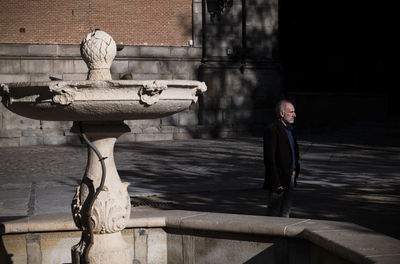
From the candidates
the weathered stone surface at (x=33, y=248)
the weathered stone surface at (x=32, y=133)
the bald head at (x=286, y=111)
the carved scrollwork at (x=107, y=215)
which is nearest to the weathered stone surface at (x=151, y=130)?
the weathered stone surface at (x=32, y=133)

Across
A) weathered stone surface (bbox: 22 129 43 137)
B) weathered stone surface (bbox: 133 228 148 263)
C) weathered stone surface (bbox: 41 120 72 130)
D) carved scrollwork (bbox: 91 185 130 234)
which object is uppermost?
carved scrollwork (bbox: 91 185 130 234)

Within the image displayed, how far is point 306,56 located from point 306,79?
107 centimetres

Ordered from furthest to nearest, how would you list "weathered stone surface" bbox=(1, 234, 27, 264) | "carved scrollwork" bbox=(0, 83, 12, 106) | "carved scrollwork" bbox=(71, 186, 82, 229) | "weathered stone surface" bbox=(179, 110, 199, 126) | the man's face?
"weathered stone surface" bbox=(179, 110, 199, 126)
the man's face
"weathered stone surface" bbox=(1, 234, 27, 264)
"carved scrollwork" bbox=(71, 186, 82, 229)
"carved scrollwork" bbox=(0, 83, 12, 106)

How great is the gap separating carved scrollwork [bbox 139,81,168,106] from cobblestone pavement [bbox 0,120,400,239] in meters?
3.80

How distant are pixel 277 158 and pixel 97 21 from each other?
51.6ft

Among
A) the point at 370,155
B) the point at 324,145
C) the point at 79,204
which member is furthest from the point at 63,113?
the point at 324,145

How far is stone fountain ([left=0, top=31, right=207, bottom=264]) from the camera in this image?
19.2 feet

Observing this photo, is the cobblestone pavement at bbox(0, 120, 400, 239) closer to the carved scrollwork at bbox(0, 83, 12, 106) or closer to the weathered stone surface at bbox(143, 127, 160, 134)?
the weathered stone surface at bbox(143, 127, 160, 134)

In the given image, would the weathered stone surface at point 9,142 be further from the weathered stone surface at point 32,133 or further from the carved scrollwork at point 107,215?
the carved scrollwork at point 107,215

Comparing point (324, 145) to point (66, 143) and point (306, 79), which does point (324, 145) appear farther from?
point (306, 79)

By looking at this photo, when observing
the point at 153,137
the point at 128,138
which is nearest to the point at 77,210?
the point at 128,138

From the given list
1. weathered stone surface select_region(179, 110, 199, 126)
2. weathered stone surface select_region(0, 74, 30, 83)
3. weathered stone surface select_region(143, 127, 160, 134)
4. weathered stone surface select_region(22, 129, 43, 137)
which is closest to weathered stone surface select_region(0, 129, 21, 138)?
weathered stone surface select_region(22, 129, 43, 137)

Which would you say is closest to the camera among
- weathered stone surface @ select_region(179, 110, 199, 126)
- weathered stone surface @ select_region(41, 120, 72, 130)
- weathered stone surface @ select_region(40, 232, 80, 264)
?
weathered stone surface @ select_region(40, 232, 80, 264)

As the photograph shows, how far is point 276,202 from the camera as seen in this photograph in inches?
317
